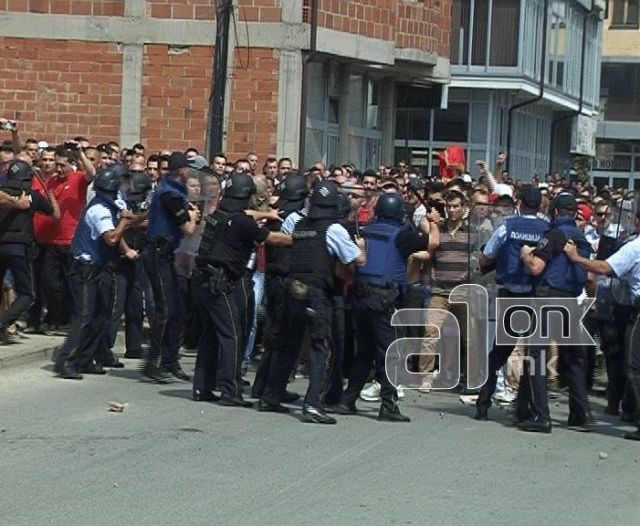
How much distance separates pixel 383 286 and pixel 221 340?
4.91 ft

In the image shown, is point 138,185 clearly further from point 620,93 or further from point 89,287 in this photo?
point 620,93

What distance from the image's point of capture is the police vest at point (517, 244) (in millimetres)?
12969

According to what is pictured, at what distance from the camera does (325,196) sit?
41.8ft

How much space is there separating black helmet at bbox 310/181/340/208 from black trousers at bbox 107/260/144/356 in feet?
10.0

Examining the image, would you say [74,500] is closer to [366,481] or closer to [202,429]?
[366,481]

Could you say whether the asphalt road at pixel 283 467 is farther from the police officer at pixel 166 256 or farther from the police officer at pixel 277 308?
the police officer at pixel 166 256

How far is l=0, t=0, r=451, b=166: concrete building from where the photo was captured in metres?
24.6

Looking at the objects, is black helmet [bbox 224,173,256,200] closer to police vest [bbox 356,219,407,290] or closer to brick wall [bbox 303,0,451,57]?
police vest [bbox 356,219,407,290]

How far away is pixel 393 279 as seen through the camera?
1310 cm

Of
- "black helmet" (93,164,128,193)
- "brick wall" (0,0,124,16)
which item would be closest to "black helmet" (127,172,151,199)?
"black helmet" (93,164,128,193)

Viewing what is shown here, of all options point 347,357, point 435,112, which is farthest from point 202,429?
point 435,112

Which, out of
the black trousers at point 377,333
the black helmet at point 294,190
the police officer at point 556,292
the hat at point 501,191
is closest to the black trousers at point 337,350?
the black trousers at point 377,333

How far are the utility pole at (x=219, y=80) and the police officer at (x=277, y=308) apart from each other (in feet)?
25.7

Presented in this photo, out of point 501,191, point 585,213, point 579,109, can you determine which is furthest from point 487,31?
point 501,191
